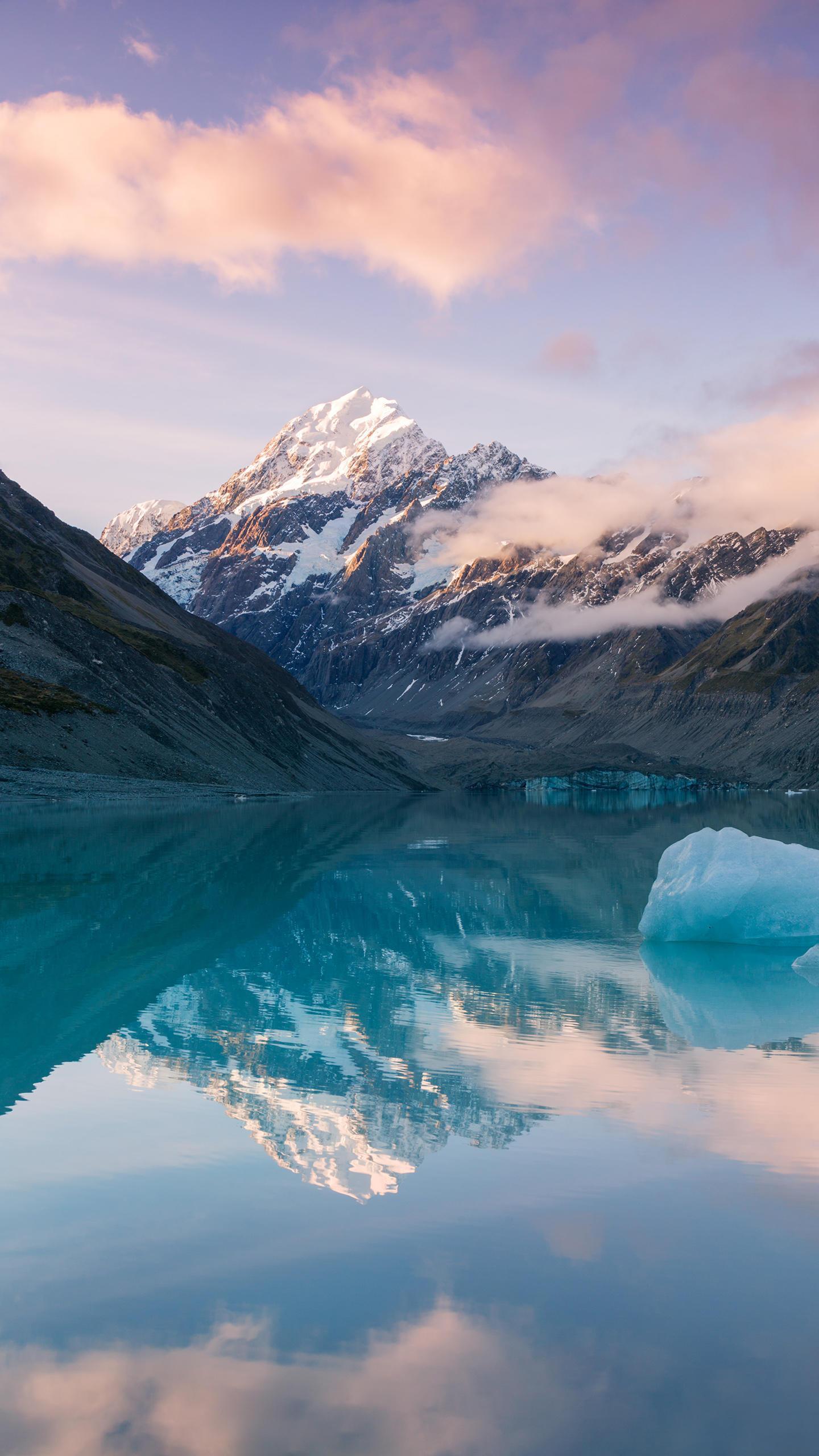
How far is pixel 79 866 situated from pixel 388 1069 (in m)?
33.6

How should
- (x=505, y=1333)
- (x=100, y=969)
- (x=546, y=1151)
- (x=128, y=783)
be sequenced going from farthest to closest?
(x=128, y=783) → (x=100, y=969) → (x=546, y=1151) → (x=505, y=1333)

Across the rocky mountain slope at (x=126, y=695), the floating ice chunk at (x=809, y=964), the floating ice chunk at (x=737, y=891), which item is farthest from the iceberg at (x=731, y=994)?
the rocky mountain slope at (x=126, y=695)

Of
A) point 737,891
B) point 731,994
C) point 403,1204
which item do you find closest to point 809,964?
point 731,994

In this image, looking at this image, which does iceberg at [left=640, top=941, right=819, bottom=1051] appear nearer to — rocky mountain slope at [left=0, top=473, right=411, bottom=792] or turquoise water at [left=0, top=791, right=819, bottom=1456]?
turquoise water at [left=0, top=791, right=819, bottom=1456]

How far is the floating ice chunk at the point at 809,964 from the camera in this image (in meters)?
26.4

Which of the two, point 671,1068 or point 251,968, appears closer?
point 671,1068

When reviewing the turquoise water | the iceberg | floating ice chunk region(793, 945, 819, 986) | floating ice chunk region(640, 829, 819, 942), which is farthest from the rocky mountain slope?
floating ice chunk region(793, 945, 819, 986)

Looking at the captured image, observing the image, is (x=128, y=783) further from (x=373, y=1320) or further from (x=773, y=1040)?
(x=373, y=1320)

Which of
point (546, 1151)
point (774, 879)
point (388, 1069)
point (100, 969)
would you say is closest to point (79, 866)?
point (100, 969)

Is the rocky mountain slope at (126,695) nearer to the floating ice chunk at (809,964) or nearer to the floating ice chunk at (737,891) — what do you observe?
the floating ice chunk at (737,891)

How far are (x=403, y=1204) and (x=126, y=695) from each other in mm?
120213

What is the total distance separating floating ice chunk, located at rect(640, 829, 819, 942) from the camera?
99.4 ft

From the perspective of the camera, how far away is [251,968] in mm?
27000

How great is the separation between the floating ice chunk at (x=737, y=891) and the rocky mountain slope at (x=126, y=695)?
75215 millimetres
